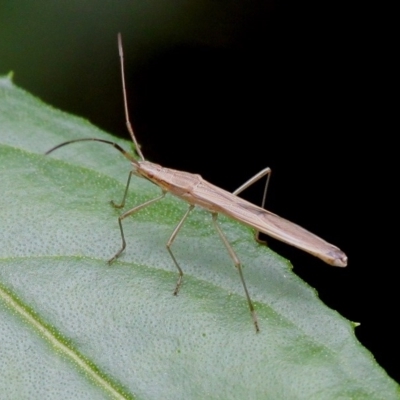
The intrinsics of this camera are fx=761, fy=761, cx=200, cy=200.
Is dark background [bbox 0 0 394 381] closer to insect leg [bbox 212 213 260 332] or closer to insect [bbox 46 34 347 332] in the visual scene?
insect [bbox 46 34 347 332]

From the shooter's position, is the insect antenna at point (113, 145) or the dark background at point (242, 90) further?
the dark background at point (242, 90)

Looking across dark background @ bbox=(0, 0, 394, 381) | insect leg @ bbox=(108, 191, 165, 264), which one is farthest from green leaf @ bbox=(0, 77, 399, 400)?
dark background @ bbox=(0, 0, 394, 381)

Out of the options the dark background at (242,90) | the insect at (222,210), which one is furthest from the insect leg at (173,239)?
the dark background at (242,90)

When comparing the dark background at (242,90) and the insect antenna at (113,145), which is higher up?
the insect antenna at (113,145)

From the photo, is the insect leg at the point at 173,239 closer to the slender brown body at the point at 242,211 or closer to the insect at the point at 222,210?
the insect at the point at 222,210

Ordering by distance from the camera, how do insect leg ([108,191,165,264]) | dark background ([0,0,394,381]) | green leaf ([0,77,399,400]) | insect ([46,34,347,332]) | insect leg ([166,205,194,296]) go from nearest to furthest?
green leaf ([0,77,399,400]) → insect leg ([166,205,194,296]) → insect leg ([108,191,165,264]) → insect ([46,34,347,332]) → dark background ([0,0,394,381])
